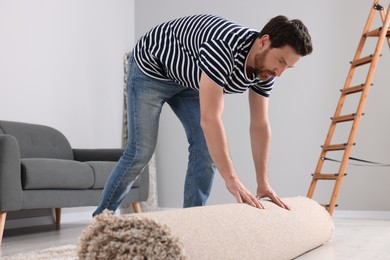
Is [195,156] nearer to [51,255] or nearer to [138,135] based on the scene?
[138,135]

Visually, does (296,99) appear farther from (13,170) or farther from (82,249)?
(82,249)

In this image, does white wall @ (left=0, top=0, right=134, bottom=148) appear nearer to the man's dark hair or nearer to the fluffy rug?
the fluffy rug

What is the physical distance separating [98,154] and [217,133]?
104 inches

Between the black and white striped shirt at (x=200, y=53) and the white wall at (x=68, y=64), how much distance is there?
7.05 feet

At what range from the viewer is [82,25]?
5203mm

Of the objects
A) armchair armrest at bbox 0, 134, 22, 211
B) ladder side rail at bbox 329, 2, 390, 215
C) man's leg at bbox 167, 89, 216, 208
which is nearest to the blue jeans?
man's leg at bbox 167, 89, 216, 208

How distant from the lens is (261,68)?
209cm

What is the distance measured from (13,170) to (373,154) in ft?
10.5

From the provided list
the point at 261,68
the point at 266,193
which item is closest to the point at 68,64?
the point at 266,193

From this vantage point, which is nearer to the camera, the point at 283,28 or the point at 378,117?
the point at 283,28

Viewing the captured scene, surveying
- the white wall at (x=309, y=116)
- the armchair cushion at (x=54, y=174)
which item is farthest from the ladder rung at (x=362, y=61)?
the armchair cushion at (x=54, y=174)

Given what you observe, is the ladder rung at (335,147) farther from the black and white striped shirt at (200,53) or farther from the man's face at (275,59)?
the man's face at (275,59)

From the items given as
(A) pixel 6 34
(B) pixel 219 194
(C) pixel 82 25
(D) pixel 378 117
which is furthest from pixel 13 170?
(D) pixel 378 117

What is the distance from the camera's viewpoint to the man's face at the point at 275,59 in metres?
2.01
